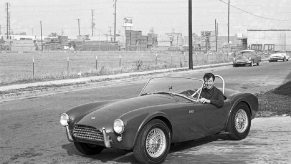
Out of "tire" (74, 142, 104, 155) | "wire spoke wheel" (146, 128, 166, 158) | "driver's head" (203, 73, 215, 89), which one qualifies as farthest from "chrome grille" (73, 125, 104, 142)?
"driver's head" (203, 73, 215, 89)

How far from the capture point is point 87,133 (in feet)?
21.3

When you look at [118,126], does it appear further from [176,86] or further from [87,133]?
[176,86]

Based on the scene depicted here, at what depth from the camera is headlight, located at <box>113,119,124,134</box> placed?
614cm

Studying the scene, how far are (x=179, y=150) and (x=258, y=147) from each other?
4.33 ft

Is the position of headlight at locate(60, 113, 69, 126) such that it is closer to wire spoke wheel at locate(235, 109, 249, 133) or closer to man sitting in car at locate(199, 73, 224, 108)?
man sitting in car at locate(199, 73, 224, 108)

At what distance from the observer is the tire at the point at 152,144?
20.6 feet

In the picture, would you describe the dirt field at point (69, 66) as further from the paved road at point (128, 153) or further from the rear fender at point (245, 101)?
the rear fender at point (245, 101)

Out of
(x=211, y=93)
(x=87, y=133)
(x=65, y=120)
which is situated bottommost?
(x=87, y=133)

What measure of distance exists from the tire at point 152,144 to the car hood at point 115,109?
1.40ft

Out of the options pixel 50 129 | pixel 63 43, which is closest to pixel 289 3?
pixel 63 43

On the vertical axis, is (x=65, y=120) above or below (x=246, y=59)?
below

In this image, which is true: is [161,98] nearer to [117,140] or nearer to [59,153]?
[117,140]

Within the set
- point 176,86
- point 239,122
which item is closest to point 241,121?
point 239,122

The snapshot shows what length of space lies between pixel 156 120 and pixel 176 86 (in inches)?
50.3
